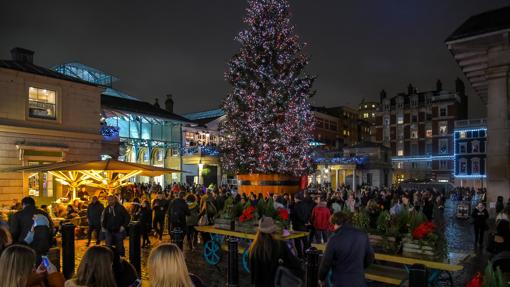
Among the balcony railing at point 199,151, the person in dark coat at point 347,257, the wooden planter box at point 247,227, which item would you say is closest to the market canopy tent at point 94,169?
the wooden planter box at point 247,227

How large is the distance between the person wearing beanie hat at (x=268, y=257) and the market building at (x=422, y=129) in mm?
81606

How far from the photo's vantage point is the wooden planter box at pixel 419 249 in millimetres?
7926

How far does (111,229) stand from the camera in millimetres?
11883

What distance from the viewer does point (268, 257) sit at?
18.6 ft

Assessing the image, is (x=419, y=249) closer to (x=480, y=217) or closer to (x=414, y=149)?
(x=480, y=217)

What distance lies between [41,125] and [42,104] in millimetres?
1183

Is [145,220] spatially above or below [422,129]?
below

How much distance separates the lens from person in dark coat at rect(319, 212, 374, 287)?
573 cm

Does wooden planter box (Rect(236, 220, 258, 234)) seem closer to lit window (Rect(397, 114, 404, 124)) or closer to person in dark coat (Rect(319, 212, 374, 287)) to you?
person in dark coat (Rect(319, 212, 374, 287))

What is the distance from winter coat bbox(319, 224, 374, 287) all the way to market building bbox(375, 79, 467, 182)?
81198 mm

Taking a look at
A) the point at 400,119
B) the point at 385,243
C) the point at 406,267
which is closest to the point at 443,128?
the point at 400,119

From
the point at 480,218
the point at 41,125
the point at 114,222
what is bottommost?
the point at 480,218

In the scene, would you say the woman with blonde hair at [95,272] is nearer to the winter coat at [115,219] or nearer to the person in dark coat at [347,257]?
the person in dark coat at [347,257]

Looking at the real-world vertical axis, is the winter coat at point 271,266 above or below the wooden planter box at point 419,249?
above
